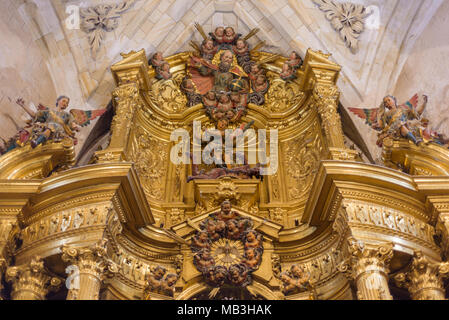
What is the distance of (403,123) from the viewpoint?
10.2 meters

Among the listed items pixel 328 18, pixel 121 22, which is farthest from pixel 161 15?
pixel 328 18

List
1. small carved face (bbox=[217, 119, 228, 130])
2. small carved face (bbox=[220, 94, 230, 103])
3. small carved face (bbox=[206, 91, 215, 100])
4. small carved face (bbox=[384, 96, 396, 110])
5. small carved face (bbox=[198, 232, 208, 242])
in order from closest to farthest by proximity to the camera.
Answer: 1. small carved face (bbox=[198, 232, 208, 242])
2. small carved face (bbox=[384, 96, 396, 110])
3. small carved face (bbox=[217, 119, 228, 130])
4. small carved face (bbox=[220, 94, 230, 103])
5. small carved face (bbox=[206, 91, 215, 100])

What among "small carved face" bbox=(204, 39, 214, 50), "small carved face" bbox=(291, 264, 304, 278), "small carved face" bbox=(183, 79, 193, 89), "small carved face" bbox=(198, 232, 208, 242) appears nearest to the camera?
"small carved face" bbox=(291, 264, 304, 278)

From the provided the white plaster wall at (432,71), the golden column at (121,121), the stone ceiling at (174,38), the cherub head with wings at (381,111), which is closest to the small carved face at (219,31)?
the stone ceiling at (174,38)

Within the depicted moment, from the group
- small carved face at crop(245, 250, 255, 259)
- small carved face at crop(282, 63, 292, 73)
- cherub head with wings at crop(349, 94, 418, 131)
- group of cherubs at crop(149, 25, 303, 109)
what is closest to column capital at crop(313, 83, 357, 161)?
cherub head with wings at crop(349, 94, 418, 131)

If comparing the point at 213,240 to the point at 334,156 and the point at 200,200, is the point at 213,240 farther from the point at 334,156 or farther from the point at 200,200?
the point at 334,156

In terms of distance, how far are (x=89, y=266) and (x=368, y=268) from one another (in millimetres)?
4004

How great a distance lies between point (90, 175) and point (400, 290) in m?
5.22

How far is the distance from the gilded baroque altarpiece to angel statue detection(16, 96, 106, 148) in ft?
0.63

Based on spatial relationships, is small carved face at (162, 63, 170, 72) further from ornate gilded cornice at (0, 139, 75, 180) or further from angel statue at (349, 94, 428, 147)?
angel statue at (349, 94, 428, 147)

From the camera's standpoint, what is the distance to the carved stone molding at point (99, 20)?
1262 cm

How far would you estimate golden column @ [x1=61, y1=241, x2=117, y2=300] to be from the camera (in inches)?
304

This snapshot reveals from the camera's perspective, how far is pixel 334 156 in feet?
31.5

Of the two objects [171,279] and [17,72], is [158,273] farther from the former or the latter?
[17,72]
